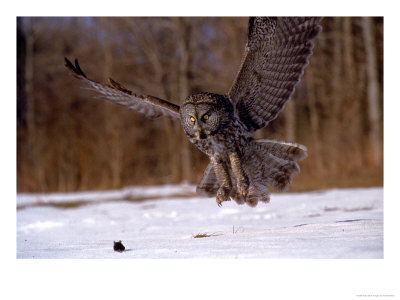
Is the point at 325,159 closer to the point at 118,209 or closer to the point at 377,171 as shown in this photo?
the point at 377,171

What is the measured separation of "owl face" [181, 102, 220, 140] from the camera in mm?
4371

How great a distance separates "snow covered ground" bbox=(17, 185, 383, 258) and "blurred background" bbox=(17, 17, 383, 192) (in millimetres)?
4109

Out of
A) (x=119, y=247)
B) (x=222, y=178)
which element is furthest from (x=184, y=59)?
(x=119, y=247)

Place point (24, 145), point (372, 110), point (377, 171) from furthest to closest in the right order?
1. point (24, 145)
2. point (372, 110)
3. point (377, 171)

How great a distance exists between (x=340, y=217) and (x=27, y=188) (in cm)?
889

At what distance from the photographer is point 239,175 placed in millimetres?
4578

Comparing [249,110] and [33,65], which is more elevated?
[33,65]

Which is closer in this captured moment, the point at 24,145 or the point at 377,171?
the point at 377,171

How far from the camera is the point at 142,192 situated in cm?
1043

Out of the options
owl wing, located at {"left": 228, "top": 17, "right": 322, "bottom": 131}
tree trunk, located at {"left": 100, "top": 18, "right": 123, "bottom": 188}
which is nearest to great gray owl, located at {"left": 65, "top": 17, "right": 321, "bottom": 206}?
owl wing, located at {"left": 228, "top": 17, "right": 322, "bottom": 131}

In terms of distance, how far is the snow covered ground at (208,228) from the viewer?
3.73 meters

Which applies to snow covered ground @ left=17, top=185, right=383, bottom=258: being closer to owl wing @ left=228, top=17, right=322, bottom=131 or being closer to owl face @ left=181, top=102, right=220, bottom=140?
owl face @ left=181, top=102, right=220, bottom=140

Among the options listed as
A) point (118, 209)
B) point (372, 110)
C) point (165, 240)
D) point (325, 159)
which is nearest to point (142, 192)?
point (118, 209)

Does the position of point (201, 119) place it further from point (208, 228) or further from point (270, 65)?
point (208, 228)
